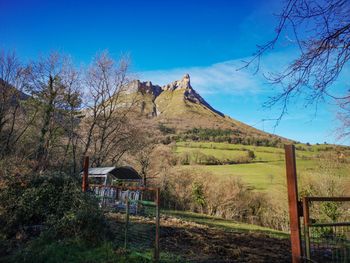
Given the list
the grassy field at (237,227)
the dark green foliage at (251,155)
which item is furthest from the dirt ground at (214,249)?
the dark green foliage at (251,155)

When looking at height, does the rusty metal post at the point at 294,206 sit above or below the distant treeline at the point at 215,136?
below

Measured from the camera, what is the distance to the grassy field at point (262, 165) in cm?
2025

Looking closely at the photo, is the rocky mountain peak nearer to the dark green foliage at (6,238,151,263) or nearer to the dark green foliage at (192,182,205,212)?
the dark green foliage at (192,182,205,212)

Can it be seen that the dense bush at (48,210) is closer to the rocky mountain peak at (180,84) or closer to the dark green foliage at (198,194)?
the dark green foliage at (198,194)

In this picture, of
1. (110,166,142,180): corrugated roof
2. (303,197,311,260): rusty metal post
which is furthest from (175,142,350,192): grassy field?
(303,197,311,260): rusty metal post

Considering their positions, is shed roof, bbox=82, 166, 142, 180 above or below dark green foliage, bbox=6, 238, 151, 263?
above

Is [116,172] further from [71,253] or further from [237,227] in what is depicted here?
[71,253]

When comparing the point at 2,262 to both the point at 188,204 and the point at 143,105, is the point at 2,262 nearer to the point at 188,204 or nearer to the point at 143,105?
the point at 188,204

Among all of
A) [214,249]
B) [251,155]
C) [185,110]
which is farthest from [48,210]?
[185,110]

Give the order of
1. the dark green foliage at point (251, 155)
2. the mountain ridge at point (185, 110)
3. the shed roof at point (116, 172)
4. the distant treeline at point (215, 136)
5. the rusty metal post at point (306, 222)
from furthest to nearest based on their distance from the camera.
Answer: the mountain ridge at point (185, 110)
the distant treeline at point (215, 136)
the dark green foliage at point (251, 155)
the shed roof at point (116, 172)
the rusty metal post at point (306, 222)

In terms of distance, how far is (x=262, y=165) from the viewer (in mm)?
36125

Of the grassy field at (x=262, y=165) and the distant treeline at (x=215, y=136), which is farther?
the distant treeline at (x=215, y=136)

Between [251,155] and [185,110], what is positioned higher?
[185,110]

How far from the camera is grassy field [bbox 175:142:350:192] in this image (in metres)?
20.2
